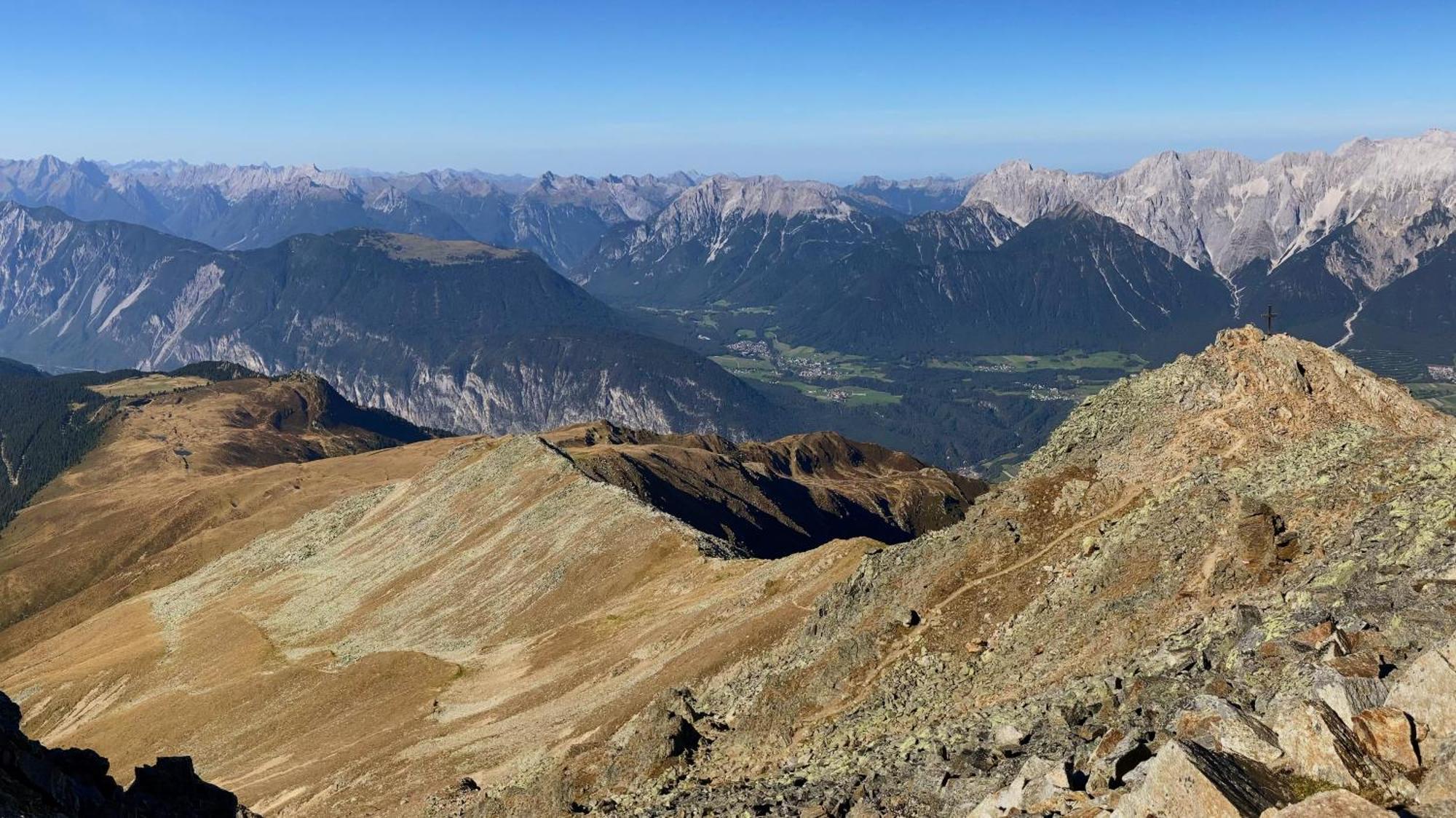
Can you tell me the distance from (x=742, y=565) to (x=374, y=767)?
41.8 meters

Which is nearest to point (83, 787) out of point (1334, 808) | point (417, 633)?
point (1334, 808)

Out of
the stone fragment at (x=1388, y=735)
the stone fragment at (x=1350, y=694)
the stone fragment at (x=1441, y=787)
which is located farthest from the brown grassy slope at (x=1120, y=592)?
the stone fragment at (x=1441, y=787)

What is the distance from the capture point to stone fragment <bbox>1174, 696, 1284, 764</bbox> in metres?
24.8

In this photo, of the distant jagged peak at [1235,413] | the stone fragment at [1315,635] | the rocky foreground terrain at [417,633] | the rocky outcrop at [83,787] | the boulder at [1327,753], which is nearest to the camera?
the boulder at [1327,753]

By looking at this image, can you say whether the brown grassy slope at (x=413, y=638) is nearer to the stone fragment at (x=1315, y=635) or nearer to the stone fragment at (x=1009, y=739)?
the stone fragment at (x=1009, y=739)

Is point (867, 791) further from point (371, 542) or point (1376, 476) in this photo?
point (371, 542)

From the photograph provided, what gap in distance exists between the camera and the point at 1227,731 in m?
25.8

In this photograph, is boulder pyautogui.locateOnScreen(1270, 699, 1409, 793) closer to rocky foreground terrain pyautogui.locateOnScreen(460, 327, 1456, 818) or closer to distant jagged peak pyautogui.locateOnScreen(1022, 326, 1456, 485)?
rocky foreground terrain pyautogui.locateOnScreen(460, 327, 1456, 818)

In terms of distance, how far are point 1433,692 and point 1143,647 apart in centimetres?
1971

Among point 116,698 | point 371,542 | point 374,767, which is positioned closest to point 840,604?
point 374,767

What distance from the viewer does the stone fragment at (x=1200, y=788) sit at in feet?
74.4

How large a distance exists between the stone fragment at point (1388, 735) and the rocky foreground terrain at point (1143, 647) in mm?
52

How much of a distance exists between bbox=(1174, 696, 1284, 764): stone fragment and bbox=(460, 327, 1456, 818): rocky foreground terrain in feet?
0.24

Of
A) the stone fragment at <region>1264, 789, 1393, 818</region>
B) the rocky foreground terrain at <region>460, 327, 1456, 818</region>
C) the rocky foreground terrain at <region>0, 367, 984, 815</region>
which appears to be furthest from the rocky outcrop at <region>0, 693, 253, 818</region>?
the stone fragment at <region>1264, 789, 1393, 818</region>
